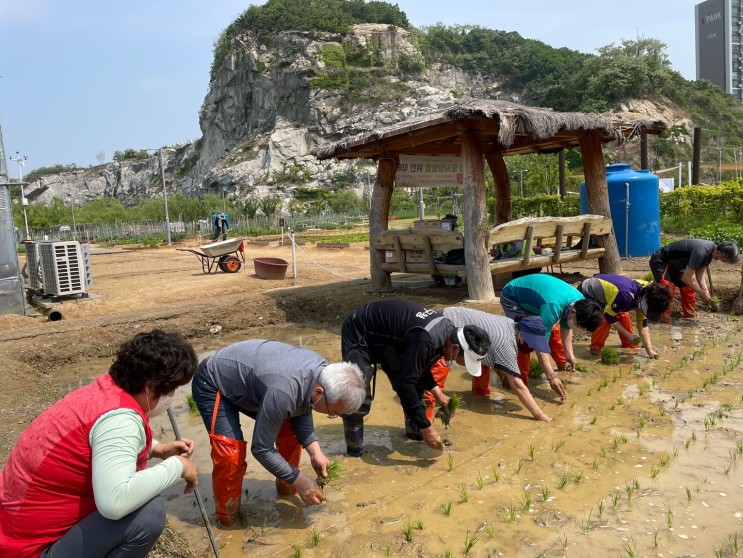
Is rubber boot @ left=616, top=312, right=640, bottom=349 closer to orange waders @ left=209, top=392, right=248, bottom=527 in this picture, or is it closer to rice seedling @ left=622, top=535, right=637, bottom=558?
rice seedling @ left=622, top=535, right=637, bottom=558

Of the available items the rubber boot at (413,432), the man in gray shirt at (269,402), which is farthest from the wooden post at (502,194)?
the man in gray shirt at (269,402)

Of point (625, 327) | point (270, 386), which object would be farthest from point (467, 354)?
point (625, 327)

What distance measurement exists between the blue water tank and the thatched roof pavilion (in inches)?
83.9

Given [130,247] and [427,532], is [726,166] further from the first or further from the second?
[427,532]

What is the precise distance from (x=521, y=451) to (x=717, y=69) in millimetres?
89772

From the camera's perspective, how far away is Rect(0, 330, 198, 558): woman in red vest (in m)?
2.20

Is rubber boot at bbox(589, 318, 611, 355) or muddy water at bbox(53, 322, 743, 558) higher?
rubber boot at bbox(589, 318, 611, 355)

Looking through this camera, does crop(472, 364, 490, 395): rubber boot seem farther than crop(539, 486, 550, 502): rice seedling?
Yes

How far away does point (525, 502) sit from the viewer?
3.80m

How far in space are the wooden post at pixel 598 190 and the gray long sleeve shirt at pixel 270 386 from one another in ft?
28.3

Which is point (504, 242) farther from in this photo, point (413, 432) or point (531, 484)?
point (531, 484)

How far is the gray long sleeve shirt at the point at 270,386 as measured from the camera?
3.30 meters

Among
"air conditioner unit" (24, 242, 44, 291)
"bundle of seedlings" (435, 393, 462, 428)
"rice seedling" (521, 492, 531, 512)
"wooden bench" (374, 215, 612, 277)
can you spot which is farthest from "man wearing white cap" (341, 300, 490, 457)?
"air conditioner unit" (24, 242, 44, 291)

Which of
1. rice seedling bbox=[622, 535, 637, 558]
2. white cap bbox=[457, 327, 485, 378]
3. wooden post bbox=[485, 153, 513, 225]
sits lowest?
rice seedling bbox=[622, 535, 637, 558]
